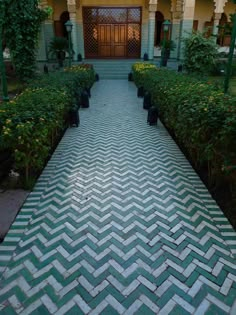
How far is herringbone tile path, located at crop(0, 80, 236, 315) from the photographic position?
219 centimetres

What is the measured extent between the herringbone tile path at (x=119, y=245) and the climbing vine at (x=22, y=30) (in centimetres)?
819

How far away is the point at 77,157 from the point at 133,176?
133 centimetres

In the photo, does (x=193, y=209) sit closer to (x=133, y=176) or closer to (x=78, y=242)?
(x=133, y=176)

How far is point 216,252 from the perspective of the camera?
8.87 ft

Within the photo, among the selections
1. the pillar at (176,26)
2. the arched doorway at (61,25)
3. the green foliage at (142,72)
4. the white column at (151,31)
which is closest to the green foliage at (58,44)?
the arched doorway at (61,25)

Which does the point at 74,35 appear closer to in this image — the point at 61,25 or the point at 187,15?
the point at 61,25

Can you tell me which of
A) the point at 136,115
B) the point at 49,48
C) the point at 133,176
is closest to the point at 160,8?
the point at 49,48

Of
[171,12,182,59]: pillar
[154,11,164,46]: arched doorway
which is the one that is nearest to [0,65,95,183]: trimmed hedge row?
[171,12,182,59]: pillar

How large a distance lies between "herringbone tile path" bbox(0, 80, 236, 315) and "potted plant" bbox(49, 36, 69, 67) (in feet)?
43.4

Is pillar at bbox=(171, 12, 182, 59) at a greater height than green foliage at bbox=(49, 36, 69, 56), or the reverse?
pillar at bbox=(171, 12, 182, 59)

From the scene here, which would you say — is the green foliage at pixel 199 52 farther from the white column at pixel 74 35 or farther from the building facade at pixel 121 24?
the white column at pixel 74 35

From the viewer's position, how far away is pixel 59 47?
1595cm

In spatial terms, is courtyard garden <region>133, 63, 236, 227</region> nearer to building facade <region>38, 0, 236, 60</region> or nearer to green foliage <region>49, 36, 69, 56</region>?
green foliage <region>49, 36, 69, 56</region>

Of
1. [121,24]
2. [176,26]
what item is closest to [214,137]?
[121,24]
